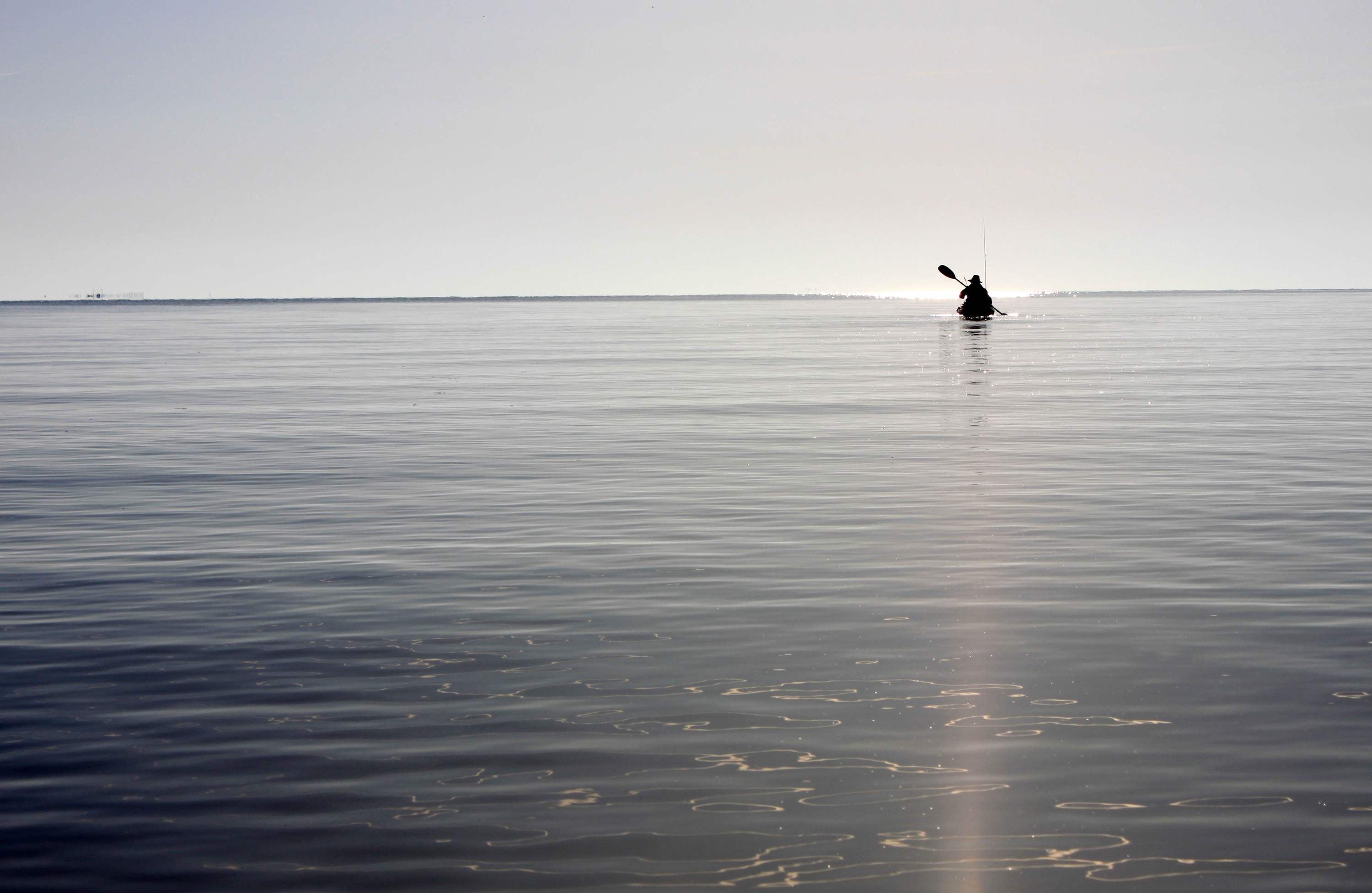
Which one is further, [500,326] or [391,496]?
[500,326]

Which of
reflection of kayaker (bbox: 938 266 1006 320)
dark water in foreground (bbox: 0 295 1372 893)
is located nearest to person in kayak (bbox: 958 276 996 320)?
reflection of kayaker (bbox: 938 266 1006 320)

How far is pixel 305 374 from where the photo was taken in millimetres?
49531

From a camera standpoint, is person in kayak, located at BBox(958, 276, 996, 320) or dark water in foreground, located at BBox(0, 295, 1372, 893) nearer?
dark water in foreground, located at BBox(0, 295, 1372, 893)

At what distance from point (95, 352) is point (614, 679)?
7258cm

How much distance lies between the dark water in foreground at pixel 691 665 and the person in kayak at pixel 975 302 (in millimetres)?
68566

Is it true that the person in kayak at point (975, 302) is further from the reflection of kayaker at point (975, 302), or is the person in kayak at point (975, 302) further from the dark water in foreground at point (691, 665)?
the dark water in foreground at point (691, 665)

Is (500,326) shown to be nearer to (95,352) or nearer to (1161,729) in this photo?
(95,352)

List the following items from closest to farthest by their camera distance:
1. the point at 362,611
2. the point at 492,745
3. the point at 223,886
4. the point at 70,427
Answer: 1. the point at 223,886
2. the point at 492,745
3. the point at 362,611
4. the point at 70,427

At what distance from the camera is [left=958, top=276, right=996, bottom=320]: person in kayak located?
92.4m

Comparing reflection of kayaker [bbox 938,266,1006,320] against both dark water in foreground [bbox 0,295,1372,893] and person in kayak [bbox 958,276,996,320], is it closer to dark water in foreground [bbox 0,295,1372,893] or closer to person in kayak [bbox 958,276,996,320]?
person in kayak [bbox 958,276,996,320]

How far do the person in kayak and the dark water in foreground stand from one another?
6857 centimetres

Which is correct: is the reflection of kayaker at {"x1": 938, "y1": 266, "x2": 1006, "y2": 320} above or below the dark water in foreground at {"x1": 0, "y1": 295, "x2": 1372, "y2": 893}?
above

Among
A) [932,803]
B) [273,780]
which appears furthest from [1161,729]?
[273,780]

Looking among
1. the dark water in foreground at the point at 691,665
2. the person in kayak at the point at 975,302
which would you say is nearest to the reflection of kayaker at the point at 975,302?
the person in kayak at the point at 975,302
